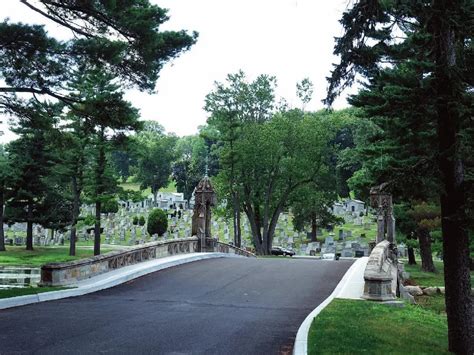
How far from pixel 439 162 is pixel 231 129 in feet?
105

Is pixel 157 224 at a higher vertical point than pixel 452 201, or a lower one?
lower

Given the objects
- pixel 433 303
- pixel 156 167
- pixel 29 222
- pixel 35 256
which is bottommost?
pixel 433 303

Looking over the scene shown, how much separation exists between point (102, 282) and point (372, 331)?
25.5 feet

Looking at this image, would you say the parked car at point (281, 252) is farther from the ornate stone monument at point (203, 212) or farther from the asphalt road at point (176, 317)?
the asphalt road at point (176, 317)

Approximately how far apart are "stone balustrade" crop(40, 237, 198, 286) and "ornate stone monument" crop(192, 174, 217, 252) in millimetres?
1126

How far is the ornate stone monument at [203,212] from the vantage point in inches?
945

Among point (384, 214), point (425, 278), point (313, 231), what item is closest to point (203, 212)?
point (384, 214)

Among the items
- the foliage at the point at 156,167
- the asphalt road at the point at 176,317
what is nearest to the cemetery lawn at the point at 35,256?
the asphalt road at the point at 176,317

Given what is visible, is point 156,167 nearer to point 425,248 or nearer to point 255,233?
point 255,233

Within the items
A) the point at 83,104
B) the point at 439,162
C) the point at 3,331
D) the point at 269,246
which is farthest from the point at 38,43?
the point at 269,246

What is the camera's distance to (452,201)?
8188mm

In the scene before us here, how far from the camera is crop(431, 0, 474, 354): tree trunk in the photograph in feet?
26.4

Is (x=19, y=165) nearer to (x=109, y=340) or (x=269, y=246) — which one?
(x=269, y=246)

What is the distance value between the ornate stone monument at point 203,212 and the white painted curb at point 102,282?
3.19m
